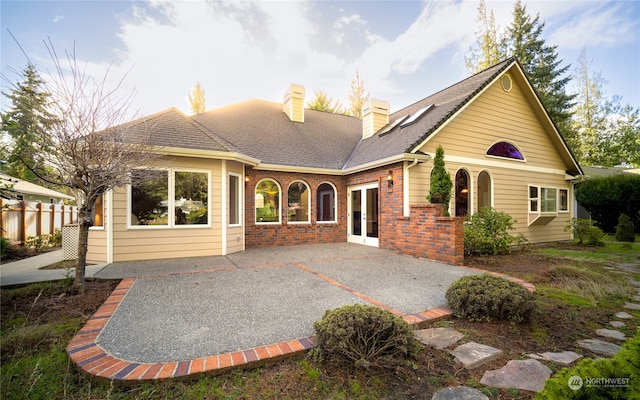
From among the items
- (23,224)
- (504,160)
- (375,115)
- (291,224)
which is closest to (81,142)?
(291,224)

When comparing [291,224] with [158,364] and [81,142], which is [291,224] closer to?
[81,142]

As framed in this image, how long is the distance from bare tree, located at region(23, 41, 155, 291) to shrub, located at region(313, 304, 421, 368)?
4365 mm

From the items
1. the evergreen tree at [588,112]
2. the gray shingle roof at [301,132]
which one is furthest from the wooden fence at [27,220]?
the evergreen tree at [588,112]

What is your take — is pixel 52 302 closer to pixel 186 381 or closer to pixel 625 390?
pixel 186 381

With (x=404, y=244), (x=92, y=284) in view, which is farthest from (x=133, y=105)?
(x=404, y=244)

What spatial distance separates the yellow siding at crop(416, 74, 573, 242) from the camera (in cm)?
870

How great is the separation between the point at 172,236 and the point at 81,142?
11.3 ft

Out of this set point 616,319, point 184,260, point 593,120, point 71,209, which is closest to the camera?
point 616,319

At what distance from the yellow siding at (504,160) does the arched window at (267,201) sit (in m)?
4.75

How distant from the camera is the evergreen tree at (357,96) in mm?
23062

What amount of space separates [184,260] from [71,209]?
406 inches

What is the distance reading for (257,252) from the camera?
822cm

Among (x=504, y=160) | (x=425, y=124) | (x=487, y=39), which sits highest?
(x=487, y=39)

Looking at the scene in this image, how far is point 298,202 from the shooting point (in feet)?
33.6
